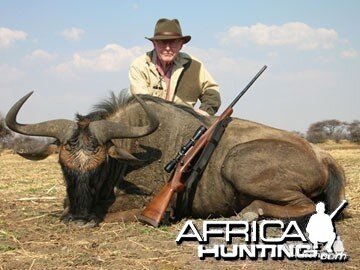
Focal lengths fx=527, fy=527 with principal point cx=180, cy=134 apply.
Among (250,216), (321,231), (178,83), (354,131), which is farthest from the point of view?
(354,131)

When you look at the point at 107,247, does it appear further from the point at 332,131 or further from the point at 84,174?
the point at 332,131

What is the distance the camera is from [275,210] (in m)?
5.79

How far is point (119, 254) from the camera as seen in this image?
4590 mm

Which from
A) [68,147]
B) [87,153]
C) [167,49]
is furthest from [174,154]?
[167,49]

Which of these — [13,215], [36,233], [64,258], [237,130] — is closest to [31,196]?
[13,215]

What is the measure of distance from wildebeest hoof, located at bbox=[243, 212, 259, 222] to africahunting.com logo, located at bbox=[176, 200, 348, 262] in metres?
0.07

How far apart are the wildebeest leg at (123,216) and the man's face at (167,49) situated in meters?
2.67

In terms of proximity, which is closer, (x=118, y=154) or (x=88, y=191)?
(x=88, y=191)

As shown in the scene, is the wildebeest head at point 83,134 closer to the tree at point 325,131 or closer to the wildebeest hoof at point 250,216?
the wildebeest hoof at point 250,216

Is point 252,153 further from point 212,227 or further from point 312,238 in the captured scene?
point 312,238

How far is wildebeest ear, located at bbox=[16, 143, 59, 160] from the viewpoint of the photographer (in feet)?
20.9

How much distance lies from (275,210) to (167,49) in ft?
10.6

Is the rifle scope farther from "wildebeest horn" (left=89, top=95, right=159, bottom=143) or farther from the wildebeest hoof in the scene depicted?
the wildebeest hoof

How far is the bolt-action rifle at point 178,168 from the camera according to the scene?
18.4 feet
